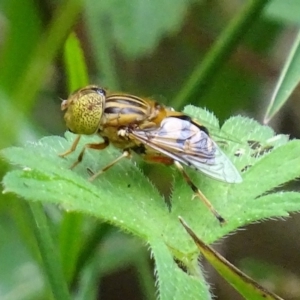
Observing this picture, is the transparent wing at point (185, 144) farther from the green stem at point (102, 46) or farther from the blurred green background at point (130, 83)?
the green stem at point (102, 46)

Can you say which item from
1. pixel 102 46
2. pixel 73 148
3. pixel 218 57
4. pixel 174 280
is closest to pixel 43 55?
pixel 102 46

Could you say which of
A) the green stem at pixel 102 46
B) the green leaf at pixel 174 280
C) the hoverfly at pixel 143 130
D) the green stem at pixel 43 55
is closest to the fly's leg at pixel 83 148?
the hoverfly at pixel 143 130

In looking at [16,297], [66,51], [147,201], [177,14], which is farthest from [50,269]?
[177,14]

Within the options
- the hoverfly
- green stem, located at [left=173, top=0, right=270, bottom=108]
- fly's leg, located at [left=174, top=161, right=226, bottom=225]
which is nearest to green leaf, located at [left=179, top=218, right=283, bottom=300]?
fly's leg, located at [left=174, top=161, right=226, bottom=225]

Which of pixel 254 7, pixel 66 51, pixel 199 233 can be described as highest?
pixel 66 51

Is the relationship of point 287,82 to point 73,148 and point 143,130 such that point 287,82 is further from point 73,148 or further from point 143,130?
point 73,148

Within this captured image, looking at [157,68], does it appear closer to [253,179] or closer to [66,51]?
[66,51]
